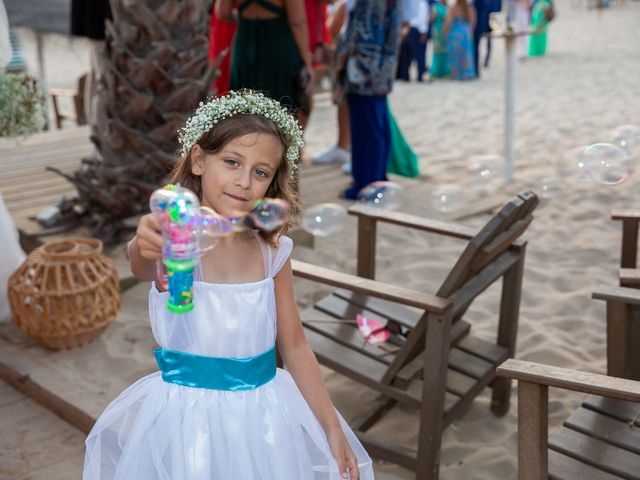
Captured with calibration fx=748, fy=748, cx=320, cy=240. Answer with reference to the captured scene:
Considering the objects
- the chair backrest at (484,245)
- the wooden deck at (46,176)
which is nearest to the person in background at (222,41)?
the wooden deck at (46,176)

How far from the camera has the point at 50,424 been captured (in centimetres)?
321

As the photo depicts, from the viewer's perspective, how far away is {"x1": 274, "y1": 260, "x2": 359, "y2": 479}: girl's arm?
1945 millimetres

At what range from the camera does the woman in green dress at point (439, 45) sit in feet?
44.5

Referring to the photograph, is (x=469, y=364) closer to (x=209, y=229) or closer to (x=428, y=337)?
(x=428, y=337)

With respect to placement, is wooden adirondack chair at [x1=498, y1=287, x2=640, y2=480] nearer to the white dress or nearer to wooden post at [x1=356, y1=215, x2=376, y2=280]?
the white dress

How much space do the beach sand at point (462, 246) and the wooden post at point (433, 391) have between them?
18 cm

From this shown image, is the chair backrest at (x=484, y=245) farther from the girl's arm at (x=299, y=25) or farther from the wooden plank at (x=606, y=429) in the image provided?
the girl's arm at (x=299, y=25)

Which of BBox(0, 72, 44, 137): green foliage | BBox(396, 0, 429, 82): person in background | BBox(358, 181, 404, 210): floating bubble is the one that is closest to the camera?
BBox(0, 72, 44, 137): green foliage

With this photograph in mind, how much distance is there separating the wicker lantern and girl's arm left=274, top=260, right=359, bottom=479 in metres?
1.91

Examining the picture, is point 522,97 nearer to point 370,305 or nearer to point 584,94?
point 584,94

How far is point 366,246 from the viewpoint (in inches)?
146

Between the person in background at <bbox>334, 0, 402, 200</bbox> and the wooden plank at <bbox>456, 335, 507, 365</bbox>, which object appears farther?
the person in background at <bbox>334, 0, 402, 200</bbox>

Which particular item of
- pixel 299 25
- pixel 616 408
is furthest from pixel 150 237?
pixel 299 25

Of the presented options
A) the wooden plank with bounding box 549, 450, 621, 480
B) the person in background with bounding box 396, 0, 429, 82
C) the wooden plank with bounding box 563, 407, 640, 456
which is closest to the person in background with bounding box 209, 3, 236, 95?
the wooden plank with bounding box 563, 407, 640, 456
